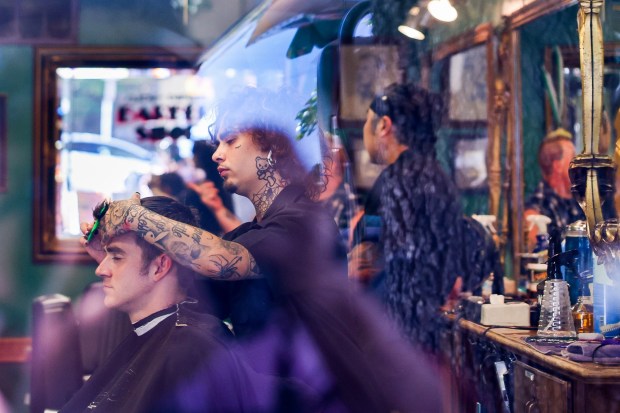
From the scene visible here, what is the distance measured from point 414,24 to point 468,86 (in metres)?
0.39

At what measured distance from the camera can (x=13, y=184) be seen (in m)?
4.64

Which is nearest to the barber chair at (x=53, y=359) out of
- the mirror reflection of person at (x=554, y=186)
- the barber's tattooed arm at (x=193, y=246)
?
the barber's tattooed arm at (x=193, y=246)

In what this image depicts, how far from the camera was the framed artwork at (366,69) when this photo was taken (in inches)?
145

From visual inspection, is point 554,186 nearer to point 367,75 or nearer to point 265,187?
point 367,75

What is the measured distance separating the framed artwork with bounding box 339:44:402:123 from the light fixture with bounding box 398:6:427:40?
9cm

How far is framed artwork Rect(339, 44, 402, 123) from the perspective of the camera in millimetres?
3674

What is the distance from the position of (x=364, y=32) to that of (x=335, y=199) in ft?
2.48

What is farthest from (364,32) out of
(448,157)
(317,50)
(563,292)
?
(563,292)

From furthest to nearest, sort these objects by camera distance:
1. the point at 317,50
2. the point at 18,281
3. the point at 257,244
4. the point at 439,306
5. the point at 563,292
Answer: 1. the point at 18,281
2. the point at 317,50
3. the point at 439,306
4. the point at 563,292
5. the point at 257,244


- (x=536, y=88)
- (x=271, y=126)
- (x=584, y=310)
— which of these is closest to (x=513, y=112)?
(x=536, y=88)

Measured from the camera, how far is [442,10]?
3.51 metres

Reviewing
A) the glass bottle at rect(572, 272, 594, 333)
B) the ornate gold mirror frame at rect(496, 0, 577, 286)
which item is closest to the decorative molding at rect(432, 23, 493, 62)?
the ornate gold mirror frame at rect(496, 0, 577, 286)

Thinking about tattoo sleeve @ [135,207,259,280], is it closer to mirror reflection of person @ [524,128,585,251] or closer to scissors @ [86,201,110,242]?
scissors @ [86,201,110,242]

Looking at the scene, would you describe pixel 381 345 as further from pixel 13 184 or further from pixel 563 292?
pixel 13 184
